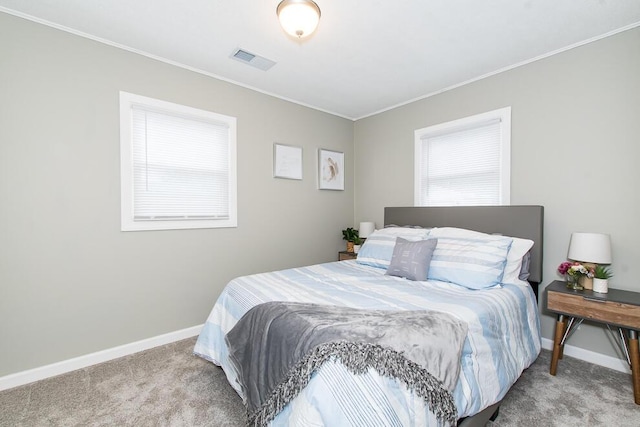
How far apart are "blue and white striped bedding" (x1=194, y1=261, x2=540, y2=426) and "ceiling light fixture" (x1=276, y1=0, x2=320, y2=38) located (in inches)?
68.6

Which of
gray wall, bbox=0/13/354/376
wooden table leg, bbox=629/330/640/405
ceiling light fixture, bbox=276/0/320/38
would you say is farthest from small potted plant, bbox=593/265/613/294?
gray wall, bbox=0/13/354/376

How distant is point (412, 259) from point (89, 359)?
8.98ft

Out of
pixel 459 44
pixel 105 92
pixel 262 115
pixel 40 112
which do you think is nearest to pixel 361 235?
pixel 262 115

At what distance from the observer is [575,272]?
2.22 m

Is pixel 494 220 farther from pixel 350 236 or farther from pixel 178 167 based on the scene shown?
pixel 178 167

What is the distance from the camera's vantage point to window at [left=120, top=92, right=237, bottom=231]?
256 cm

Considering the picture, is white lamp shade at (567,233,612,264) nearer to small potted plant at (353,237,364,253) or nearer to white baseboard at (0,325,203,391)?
small potted plant at (353,237,364,253)

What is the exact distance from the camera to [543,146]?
2.63 metres

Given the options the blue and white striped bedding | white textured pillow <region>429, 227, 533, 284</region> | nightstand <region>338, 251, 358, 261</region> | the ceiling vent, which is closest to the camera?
the blue and white striped bedding

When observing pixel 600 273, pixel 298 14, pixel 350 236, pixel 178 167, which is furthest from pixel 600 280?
pixel 178 167

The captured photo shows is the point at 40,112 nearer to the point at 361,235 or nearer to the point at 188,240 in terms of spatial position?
the point at 188,240

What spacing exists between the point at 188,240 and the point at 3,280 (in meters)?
1.26

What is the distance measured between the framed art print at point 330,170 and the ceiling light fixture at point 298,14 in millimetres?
2084

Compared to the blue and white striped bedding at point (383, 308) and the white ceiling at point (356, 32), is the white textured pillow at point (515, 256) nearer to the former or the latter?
the blue and white striped bedding at point (383, 308)
